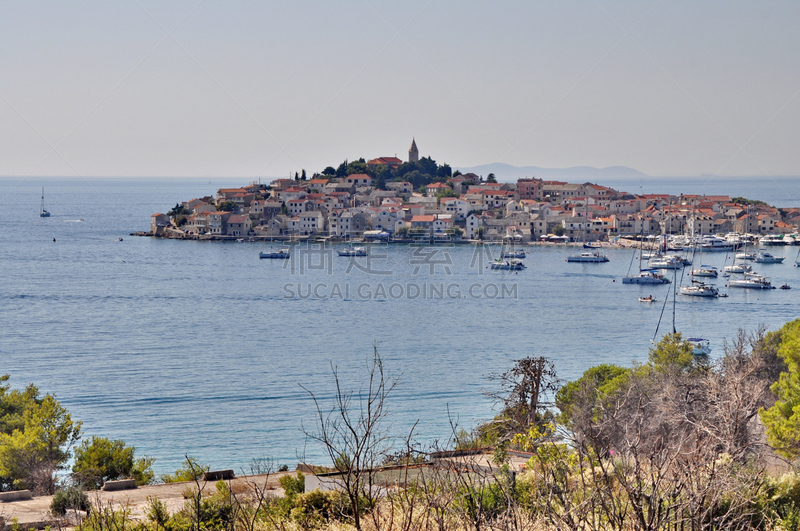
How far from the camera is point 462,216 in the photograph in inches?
1642

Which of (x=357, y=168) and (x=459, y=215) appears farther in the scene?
(x=357, y=168)

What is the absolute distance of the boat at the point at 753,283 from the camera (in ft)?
76.2

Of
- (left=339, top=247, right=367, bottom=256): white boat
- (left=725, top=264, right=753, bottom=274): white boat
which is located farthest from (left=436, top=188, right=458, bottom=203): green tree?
(left=725, top=264, right=753, bottom=274): white boat

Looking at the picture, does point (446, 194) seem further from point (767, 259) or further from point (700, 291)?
point (700, 291)

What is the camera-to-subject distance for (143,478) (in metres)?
6.27

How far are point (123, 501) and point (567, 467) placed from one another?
279cm

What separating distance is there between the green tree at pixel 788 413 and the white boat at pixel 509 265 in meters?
21.3

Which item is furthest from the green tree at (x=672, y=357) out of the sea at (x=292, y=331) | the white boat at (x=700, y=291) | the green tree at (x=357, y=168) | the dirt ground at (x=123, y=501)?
the green tree at (x=357, y=168)

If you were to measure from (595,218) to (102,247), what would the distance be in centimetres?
2510

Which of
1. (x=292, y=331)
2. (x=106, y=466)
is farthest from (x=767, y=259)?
(x=106, y=466)

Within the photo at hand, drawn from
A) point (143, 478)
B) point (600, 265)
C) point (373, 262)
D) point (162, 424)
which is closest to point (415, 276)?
point (373, 262)

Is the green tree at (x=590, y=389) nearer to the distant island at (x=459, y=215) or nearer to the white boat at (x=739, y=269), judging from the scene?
the white boat at (x=739, y=269)

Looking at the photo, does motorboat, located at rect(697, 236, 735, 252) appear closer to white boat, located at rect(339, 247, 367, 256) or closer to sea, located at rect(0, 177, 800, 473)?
sea, located at rect(0, 177, 800, 473)

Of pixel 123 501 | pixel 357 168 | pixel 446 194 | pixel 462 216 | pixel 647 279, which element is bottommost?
pixel 647 279
